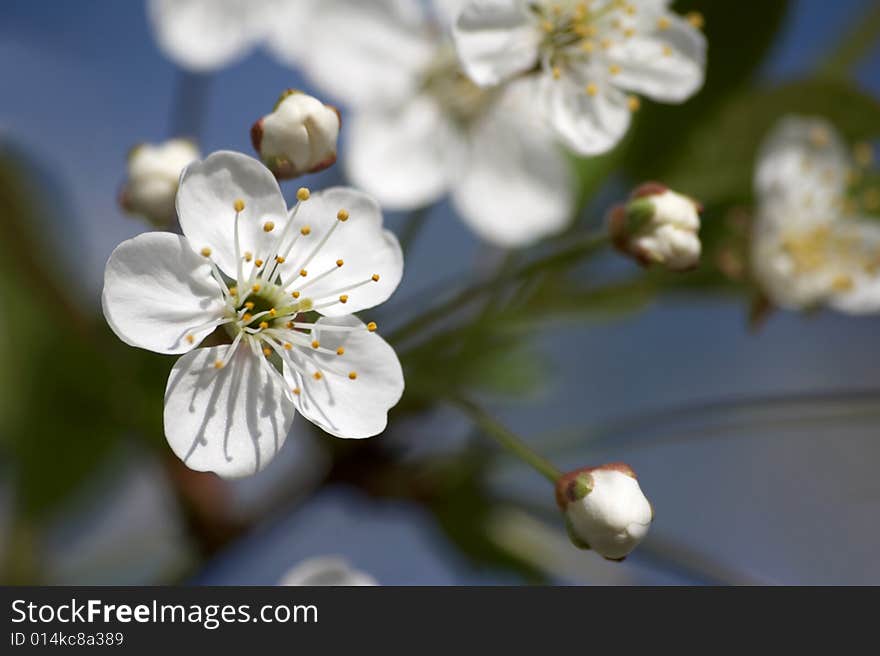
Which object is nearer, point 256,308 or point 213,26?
point 256,308

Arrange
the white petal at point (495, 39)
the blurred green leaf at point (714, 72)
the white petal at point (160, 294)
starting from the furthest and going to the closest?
1. the blurred green leaf at point (714, 72)
2. the white petal at point (495, 39)
3. the white petal at point (160, 294)

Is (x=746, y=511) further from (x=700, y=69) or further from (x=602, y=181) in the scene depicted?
(x=700, y=69)

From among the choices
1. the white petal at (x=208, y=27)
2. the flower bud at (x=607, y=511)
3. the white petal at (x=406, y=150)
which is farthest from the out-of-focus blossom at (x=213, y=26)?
the flower bud at (x=607, y=511)

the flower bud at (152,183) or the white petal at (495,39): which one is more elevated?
the white petal at (495,39)

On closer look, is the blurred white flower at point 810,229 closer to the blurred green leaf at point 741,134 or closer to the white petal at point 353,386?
the blurred green leaf at point 741,134

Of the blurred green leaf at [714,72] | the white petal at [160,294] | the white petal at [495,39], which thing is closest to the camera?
the white petal at [160,294]

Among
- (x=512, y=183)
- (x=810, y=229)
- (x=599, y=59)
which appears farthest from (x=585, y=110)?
(x=810, y=229)

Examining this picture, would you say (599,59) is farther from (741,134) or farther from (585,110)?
(741,134)

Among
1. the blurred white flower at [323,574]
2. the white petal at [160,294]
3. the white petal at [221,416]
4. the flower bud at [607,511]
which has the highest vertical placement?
the white petal at [160,294]
